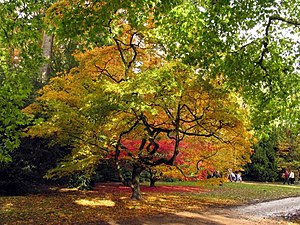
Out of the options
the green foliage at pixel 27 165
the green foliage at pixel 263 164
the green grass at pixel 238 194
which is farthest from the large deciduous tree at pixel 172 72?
the green foliage at pixel 263 164

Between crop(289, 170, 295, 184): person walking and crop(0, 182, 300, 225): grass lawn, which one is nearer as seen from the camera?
crop(0, 182, 300, 225): grass lawn

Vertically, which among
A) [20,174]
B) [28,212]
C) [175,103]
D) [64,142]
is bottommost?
[28,212]

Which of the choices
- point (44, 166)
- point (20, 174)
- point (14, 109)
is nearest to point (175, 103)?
point (14, 109)

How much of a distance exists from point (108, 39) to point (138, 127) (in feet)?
21.1

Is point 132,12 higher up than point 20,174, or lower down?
higher up

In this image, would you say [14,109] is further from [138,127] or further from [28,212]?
[138,127]

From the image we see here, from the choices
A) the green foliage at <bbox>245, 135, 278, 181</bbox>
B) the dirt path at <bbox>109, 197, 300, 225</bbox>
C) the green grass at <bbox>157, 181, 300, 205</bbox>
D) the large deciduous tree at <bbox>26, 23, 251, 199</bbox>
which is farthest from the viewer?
the green foliage at <bbox>245, 135, 278, 181</bbox>

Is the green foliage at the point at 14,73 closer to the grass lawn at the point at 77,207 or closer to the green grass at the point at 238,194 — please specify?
the grass lawn at the point at 77,207

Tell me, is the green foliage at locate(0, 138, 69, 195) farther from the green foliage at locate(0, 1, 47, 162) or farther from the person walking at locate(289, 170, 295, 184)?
the person walking at locate(289, 170, 295, 184)

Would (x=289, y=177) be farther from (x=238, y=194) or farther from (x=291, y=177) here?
(x=238, y=194)

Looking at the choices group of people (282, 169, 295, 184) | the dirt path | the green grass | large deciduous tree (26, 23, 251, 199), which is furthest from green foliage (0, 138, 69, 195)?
group of people (282, 169, 295, 184)

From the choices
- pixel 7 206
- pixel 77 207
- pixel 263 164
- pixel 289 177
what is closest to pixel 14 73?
pixel 7 206

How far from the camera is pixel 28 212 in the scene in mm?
11102

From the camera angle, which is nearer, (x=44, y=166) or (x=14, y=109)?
(x=14, y=109)
